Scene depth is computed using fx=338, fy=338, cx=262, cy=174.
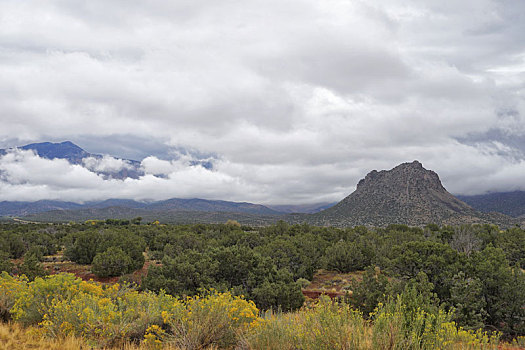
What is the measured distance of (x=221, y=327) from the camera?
7242mm

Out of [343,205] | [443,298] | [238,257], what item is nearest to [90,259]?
[238,257]

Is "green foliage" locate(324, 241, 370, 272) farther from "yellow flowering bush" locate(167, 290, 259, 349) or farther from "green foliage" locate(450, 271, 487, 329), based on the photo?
"yellow flowering bush" locate(167, 290, 259, 349)

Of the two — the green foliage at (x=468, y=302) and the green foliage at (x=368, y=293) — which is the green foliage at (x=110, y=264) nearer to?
the green foliage at (x=368, y=293)

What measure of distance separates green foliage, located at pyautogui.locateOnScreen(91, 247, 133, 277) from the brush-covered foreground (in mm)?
18035

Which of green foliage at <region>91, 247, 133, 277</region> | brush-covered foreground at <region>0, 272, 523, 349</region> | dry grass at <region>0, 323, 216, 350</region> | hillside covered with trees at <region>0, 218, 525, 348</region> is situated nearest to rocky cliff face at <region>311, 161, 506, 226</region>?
hillside covered with trees at <region>0, 218, 525, 348</region>

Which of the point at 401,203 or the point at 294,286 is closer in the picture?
the point at 294,286

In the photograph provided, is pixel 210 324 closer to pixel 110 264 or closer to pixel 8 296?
pixel 8 296

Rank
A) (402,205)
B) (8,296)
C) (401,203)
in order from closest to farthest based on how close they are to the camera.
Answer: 1. (8,296)
2. (402,205)
3. (401,203)

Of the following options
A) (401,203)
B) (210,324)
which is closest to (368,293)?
(210,324)

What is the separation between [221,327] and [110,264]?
21.8m

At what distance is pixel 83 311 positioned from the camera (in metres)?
7.46

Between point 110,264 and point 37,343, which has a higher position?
point 37,343

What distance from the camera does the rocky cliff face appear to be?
3635 inches

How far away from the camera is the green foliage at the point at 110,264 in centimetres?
2579
